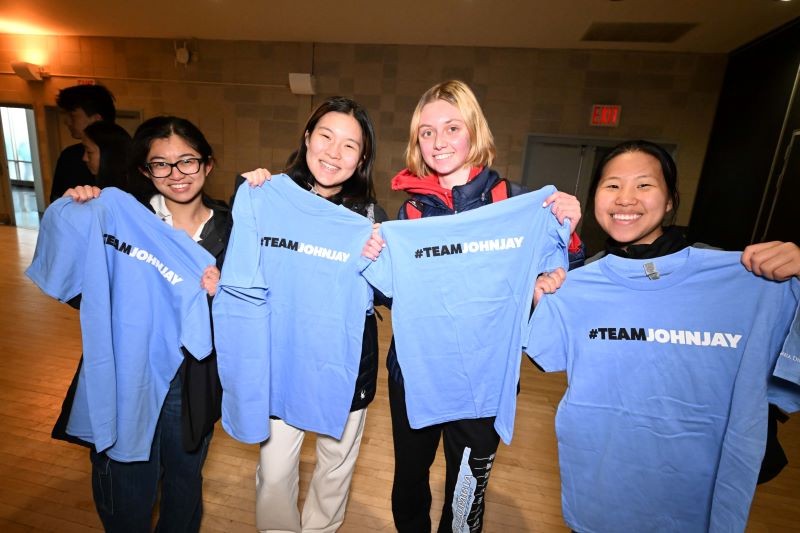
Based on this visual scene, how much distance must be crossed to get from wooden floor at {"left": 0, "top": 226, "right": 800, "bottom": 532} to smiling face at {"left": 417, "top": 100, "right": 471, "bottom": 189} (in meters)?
1.76

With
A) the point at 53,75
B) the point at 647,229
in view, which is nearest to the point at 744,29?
the point at 647,229

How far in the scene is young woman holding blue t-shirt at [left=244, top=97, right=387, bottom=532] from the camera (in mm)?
1410

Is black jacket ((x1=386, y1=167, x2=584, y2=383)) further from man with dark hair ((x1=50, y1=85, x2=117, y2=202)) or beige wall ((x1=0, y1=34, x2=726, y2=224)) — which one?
beige wall ((x1=0, y1=34, x2=726, y2=224))

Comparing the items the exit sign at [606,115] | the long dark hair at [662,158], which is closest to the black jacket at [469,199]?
Result: the long dark hair at [662,158]

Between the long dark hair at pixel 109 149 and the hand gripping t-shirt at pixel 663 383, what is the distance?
6.79 feet

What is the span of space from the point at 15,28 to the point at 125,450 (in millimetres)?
9477

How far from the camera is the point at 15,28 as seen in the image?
6.75 metres

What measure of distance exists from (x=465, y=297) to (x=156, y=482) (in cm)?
133

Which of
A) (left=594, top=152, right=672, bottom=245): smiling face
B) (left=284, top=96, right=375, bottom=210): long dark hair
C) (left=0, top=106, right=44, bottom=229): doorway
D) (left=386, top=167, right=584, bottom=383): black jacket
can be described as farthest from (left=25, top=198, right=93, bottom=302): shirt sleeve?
(left=0, top=106, right=44, bottom=229): doorway

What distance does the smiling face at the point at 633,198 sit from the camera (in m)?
1.18

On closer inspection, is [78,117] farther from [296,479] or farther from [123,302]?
[296,479]

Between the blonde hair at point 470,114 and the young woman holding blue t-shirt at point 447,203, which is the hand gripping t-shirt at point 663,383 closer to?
the young woman holding blue t-shirt at point 447,203

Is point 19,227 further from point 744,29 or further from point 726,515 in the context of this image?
point 744,29

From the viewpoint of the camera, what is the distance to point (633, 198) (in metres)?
1.18
